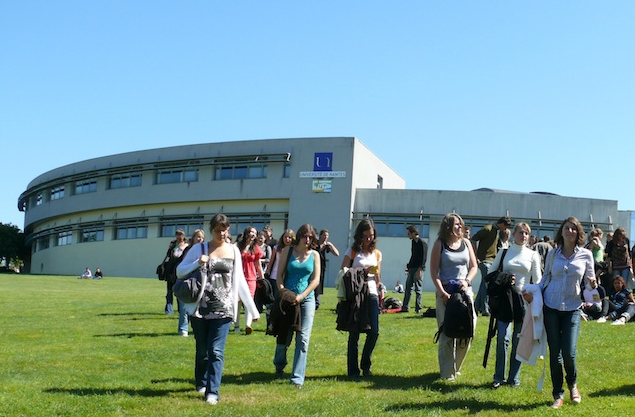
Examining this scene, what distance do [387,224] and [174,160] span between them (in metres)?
17.3

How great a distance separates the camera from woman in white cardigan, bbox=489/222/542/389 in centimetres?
908

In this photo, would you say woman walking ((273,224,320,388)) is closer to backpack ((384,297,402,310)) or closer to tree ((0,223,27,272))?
backpack ((384,297,402,310))

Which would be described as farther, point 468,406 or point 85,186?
point 85,186

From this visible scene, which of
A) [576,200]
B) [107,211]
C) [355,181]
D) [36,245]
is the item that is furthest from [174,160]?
[576,200]

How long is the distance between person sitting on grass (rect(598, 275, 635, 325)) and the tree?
75.4 m

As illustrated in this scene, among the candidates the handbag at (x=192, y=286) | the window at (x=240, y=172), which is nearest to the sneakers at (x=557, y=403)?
the handbag at (x=192, y=286)

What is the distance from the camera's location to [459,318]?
8.97 m

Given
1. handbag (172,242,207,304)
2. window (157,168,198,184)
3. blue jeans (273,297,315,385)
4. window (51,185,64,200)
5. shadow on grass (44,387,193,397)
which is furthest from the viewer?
window (51,185,64,200)

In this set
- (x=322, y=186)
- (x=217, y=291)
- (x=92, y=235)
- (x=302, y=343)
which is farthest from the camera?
(x=92, y=235)

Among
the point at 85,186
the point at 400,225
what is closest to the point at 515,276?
the point at 400,225

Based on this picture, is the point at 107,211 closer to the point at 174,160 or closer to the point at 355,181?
the point at 174,160

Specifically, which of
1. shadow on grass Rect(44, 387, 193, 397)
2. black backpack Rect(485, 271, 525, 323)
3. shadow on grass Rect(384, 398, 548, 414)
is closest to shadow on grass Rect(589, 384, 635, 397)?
shadow on grass Rect(384, 398, 548, 414)

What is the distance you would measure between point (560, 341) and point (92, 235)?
Answer: 62.0 metres

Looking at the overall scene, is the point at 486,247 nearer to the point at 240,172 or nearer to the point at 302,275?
the point at 302,275
